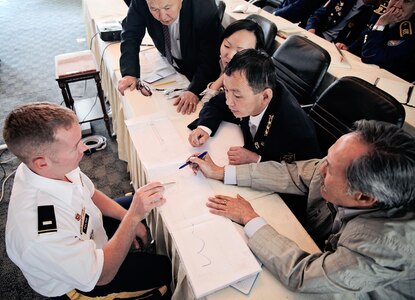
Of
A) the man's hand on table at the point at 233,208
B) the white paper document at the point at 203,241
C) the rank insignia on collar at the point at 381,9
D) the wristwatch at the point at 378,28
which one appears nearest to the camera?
the white paper document at the point at 203,241

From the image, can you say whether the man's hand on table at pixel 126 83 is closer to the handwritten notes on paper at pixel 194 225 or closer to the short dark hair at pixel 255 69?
the handwritten notes on paper at pixel 194 225

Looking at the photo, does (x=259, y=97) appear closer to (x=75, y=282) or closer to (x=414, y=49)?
(x=75, y=282)

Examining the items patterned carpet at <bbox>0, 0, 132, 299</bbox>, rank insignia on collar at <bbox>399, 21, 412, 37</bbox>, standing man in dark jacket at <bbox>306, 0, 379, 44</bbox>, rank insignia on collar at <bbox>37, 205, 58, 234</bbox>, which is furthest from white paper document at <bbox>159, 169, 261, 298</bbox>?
standing man in dark jacket at <bbox>306, 0, 379, 44</bbox>

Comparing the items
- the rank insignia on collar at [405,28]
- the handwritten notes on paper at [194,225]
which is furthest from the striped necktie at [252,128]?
the rank insignia on collar at [405,28]

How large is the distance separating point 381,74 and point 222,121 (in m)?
1.13

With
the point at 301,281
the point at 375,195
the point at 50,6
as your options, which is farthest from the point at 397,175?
the point at 50,6

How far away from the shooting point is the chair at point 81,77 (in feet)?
6.88

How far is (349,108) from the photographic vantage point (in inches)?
49.3

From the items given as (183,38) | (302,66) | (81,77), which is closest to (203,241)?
(302,66)

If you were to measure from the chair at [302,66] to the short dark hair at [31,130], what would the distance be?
4.09 ft

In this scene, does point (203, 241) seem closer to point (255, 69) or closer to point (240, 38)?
point (255, 69)

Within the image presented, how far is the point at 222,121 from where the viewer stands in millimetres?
1422

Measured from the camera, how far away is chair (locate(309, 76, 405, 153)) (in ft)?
3.66

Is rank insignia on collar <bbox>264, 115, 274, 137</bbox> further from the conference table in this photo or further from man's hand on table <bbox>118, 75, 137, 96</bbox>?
man's hand on table <bbox>118, 75, 137, 96</bbox>
